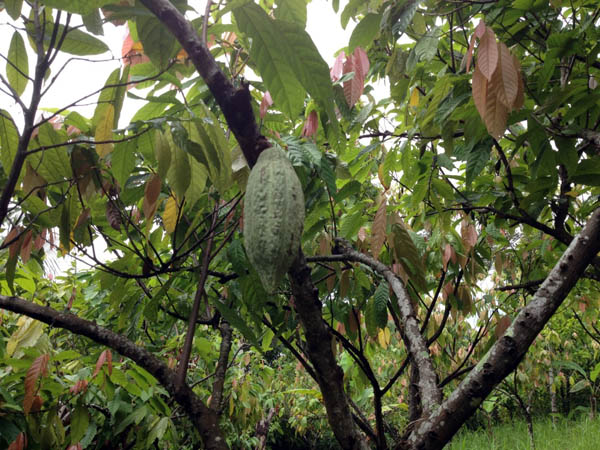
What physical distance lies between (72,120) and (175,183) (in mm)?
372

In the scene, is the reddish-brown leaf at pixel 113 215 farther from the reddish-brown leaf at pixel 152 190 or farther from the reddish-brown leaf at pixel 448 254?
the reddish-brown leaf at pixel 448 254

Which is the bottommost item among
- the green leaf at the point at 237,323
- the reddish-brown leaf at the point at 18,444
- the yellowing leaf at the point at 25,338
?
the reddish-brown leaf at the point at 18,444

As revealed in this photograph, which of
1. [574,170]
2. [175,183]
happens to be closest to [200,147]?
[175,183]

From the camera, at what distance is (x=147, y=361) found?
2.95ft

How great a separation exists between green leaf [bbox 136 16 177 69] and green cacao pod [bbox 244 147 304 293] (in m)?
0.33

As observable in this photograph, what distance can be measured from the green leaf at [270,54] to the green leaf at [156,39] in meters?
0.18

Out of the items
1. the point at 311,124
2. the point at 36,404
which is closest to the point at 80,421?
the point at 36,404

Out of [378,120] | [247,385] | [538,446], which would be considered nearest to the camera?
[378,120]

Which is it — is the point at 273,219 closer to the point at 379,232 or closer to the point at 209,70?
the point at 209,70

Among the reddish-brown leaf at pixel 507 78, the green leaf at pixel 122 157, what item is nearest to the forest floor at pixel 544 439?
the reddish-brown leaf at pixel 507 78

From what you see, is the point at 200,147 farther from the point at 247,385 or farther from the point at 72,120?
the point at 247,385

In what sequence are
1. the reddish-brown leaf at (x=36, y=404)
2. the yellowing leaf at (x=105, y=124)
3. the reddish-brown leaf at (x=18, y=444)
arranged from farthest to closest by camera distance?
the reddish-brown leaf at (x=36, y=404) < the reddish-brown leaf at (x=18, y=444) < the yellowing leaf at (x=105, y=124)

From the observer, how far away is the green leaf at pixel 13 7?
660mm

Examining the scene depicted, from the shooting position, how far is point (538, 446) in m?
3.87
